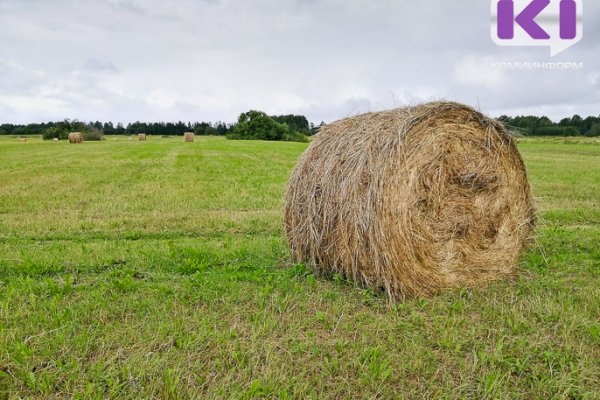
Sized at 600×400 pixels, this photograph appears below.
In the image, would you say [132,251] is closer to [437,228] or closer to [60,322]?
[60,322]

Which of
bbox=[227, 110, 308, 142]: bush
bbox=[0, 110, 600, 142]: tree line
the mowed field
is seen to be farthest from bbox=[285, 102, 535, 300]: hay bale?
bbox=[227, 110, 308, 142]: bush

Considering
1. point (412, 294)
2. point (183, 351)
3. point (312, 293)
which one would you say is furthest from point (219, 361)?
point (412, 294)

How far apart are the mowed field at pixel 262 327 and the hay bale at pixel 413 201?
1.04ft

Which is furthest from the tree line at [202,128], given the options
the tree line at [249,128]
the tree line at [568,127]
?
the tree line at [568,127]

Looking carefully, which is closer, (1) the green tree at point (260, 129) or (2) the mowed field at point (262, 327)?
(2) the mowed field at point (262, 327)

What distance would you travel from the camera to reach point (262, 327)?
391 cm

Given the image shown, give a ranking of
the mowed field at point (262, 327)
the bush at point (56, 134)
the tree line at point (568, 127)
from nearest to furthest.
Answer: the mowed field at point (262, 327) → the tree line at point (568, 127) → the bush at point (56, 134)

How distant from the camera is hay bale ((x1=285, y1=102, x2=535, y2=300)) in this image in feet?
15.6

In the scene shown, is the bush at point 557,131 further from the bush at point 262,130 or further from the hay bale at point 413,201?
the hay bale at point 413,201

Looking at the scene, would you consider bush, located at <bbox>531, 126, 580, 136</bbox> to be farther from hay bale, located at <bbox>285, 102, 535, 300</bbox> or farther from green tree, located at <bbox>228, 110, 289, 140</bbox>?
hay bale, located at <bbox>285, 102, 535, 300</bbox>

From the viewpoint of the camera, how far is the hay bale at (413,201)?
4754 mm

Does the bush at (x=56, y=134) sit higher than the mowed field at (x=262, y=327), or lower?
higher

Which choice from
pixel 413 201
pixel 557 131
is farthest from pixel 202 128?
pixel 413 201

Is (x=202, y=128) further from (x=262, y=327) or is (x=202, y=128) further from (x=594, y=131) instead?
(x=262, y=327)
